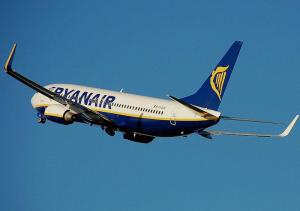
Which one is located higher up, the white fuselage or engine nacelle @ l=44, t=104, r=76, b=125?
the white fuselage

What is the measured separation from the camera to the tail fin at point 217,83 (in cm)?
9706

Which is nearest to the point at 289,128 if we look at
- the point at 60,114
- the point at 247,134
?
the point at 247,134

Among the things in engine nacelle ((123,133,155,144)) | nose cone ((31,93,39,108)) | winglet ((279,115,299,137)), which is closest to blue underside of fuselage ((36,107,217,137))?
engine nacelle ((123,133,155,144))

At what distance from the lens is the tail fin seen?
9706 centimetres

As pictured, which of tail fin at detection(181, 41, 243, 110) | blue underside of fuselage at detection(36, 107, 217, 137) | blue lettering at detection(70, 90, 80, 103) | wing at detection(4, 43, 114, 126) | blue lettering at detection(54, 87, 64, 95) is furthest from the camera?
blue lettering at detection(54, 87, 64, 95)

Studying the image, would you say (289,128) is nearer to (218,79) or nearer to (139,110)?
(218,79)

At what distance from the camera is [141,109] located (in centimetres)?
10250

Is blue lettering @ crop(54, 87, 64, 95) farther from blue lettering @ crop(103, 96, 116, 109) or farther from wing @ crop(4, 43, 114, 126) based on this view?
blue lettering @ crop(103, 96, 116, 109)

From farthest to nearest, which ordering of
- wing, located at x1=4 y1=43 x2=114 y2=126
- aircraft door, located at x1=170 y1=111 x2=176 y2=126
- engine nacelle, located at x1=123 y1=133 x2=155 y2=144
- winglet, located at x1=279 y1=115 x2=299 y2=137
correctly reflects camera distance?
1. engine nacelle, located at x1=123 y1=133 x2=155 y2=144
2. wing, located at x1=4 y1=43 x2=114 y2=126
3. aircraft door, located at x1=170 y1=111 x2=176 y2=126
4. winglet, located at x1=279 y1=115 x2=299 y2=137

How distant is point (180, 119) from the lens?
322 ft

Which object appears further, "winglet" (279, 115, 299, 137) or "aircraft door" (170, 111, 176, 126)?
"aircraft door" (170, 111, 176, 126)

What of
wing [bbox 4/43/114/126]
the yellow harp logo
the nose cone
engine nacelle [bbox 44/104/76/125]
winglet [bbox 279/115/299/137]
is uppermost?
the yellow harp logo

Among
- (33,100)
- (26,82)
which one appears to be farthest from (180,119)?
(33,100)

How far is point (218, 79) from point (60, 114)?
18211mm
